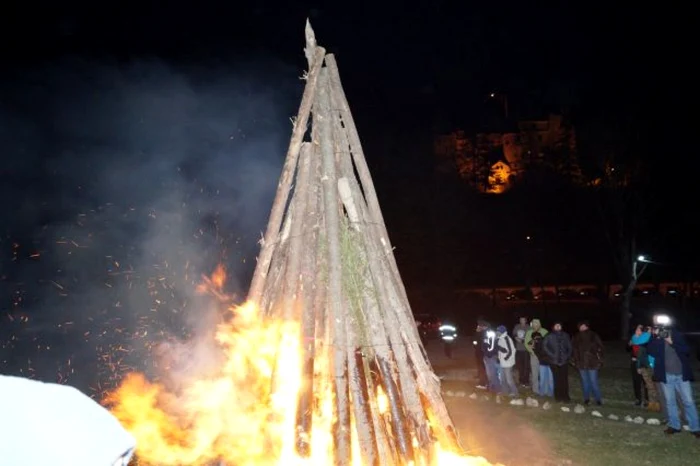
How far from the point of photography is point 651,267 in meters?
36.9

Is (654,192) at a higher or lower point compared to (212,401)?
higher

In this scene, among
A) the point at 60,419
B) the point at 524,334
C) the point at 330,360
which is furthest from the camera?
the point at 524,334

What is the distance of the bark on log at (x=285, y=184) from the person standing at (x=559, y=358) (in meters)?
7.99

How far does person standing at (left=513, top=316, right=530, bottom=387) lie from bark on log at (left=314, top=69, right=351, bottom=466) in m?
9.10

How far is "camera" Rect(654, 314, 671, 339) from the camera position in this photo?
8.45 m

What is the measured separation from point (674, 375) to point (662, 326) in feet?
2.62

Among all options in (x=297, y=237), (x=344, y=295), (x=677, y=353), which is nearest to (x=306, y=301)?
(x=344, y=295)

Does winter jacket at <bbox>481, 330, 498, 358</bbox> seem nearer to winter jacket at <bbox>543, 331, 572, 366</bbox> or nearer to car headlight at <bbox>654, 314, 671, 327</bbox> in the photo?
winter jacket at <bbox>543, 331, 572, 366</bbox>

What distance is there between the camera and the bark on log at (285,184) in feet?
16.9

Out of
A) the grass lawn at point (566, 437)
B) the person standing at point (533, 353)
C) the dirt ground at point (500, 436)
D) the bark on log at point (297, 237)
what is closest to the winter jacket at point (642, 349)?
the grass lawn at point (566, 437)

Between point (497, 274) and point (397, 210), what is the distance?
16155 mm

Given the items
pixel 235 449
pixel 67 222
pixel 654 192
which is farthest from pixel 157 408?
pixel 654 192

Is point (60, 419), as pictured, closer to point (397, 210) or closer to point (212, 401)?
point (212, 401)

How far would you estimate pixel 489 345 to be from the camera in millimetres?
12125
